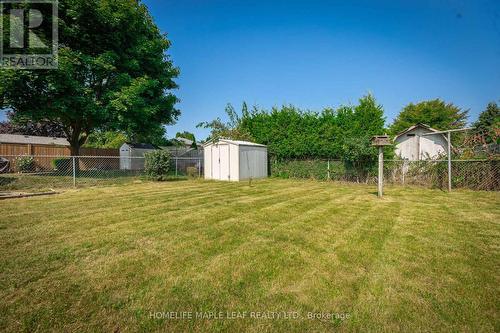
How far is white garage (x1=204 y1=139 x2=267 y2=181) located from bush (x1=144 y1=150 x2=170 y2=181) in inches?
119

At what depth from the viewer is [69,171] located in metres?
17.8

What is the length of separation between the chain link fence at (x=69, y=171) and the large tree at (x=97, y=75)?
2.69m

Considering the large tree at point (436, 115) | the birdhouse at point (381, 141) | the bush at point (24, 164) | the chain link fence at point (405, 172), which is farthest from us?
the large tree at point (436, 115)

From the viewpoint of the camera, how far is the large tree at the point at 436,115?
34469mm

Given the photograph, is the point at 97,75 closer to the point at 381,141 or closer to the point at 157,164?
the point at 157,164

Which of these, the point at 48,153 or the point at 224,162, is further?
the point at 48,153

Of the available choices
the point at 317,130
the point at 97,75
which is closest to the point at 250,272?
the point at 317,130

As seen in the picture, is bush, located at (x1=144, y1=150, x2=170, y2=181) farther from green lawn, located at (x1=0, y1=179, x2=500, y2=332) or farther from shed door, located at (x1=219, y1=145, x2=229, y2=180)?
green lawn, located at (x1=0, y1=179, x2=500, y2=332)

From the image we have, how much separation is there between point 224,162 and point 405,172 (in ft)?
33.9

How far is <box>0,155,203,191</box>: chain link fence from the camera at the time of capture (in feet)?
35.3

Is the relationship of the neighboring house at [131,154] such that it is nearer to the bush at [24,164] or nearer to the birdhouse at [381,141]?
the bush at [24,164]

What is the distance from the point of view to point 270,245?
367 cm

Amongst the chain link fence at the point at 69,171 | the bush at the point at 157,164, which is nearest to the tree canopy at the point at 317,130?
the chain link fence at the point at 69,171

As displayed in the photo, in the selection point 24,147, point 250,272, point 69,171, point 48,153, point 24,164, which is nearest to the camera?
point 250,272
